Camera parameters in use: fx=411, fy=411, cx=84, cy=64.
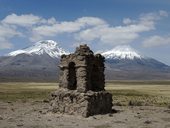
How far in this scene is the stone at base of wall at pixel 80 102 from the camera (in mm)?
38156

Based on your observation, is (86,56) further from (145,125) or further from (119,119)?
(145,125)

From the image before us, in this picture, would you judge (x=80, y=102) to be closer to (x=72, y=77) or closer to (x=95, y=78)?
(x=72, y=77)

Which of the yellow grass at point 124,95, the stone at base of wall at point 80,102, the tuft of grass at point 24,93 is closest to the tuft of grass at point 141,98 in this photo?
the yellow grass at point 124,95

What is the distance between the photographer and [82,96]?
38.4 metres

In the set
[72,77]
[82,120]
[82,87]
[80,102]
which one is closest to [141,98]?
[72,77]

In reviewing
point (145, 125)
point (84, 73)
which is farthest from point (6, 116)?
point (145, 125)

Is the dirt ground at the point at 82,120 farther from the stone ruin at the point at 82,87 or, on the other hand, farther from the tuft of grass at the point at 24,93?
the tuft of grass at the point at 24,93

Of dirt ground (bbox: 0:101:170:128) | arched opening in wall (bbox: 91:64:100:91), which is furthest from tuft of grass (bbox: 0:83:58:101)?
dirt ground (bbox: 0:101:170:128)

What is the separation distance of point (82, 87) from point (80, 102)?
5.42 feet

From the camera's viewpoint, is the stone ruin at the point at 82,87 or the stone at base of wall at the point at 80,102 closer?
the stone at base of wall at the point at 80,102

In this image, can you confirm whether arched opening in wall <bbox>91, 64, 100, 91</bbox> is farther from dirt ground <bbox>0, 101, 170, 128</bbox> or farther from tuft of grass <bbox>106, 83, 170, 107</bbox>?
tuft of grass <bbox>106, 83, 170, 107</bbox>

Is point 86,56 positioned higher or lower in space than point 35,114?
higher

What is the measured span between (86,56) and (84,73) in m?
1.71

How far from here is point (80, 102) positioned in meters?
38.4
